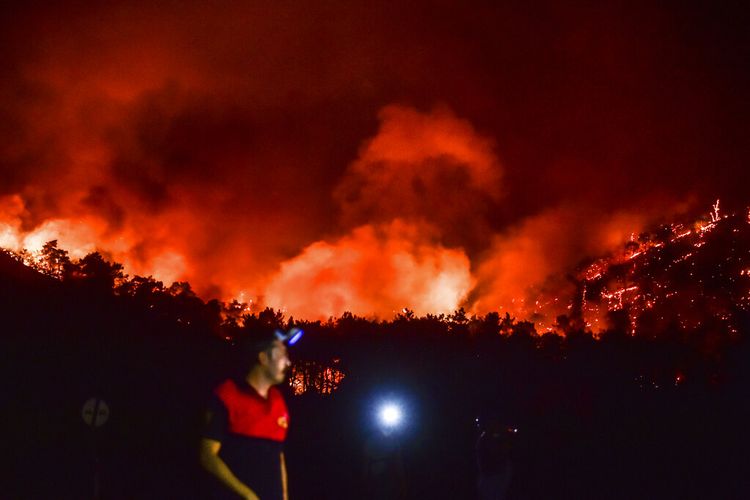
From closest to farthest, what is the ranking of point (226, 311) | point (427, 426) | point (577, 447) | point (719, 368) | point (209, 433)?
point (209, 433), point (577, 447), point (427, 426), point (719, 368), point (226, 311)

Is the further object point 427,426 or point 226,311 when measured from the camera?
point 226,311

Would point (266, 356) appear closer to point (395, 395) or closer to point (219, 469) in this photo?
point (219, 469)

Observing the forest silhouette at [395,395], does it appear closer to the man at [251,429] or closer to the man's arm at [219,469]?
the man at [251,429]

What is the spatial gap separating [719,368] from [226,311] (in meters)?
24.3

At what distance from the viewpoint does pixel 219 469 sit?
3.04 metres

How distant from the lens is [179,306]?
31891mm

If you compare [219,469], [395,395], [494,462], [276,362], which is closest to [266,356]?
[276,362]

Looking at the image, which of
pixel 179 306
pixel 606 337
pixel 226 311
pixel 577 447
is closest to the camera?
pixel 577 447

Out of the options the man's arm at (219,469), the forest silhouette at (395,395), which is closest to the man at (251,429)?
the man's arm at (219,469)

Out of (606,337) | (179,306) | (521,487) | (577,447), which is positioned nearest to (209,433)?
(521,487)

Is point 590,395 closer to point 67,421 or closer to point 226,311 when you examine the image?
point 67,421

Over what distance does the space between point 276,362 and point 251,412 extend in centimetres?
32

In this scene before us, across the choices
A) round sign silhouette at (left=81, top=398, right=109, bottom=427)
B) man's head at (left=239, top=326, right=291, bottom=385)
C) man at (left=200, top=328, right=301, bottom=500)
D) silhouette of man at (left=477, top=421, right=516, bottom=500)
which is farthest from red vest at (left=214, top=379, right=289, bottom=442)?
round sign silhouette at (left=81, top=398, right=109, bottom=427)

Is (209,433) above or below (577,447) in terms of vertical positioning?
below
